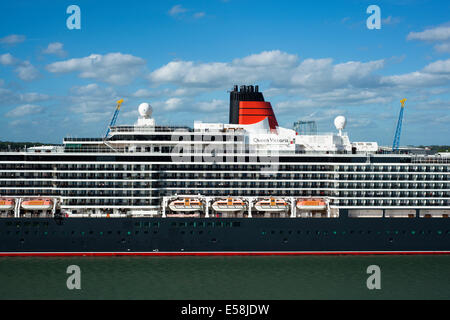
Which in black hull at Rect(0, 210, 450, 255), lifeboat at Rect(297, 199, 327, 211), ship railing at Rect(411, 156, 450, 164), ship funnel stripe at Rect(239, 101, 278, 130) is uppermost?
ship funnel stripe at Rect(239, 101, 278, 130)

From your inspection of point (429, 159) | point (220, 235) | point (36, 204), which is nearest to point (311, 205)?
point (220, 235)

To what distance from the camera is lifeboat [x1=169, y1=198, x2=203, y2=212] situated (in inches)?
1387

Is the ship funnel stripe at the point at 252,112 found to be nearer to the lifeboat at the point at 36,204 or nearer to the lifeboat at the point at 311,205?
the lifeboat at the point at 311,205

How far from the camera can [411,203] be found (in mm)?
37188

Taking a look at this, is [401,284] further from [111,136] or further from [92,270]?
[111,136]

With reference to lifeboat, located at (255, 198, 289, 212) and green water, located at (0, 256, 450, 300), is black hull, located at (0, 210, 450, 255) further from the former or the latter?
lifeboat, located at (255, 198, 289, 212)

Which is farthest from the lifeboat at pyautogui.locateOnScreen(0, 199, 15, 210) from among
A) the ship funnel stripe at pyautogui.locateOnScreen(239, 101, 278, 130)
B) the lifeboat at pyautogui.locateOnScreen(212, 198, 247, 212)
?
the ship funnel stripe at pyautogui.locateOnScreen(239, 101, 278, 130)

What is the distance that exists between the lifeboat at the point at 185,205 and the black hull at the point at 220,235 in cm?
93

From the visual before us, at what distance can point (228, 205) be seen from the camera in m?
35.6

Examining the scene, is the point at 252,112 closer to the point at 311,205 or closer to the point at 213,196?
the point at 213,196

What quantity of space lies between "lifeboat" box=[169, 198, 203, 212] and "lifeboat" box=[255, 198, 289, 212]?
4.68 m

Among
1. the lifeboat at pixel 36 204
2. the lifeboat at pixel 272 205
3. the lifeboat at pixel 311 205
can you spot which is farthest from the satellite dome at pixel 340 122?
the lifeboat at pixel 36 204

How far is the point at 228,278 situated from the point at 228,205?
22.2 ft

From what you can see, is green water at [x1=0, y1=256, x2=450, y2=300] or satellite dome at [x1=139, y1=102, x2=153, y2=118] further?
satellite dome at [x1=139, y1=102, x2=153, y2=118]
